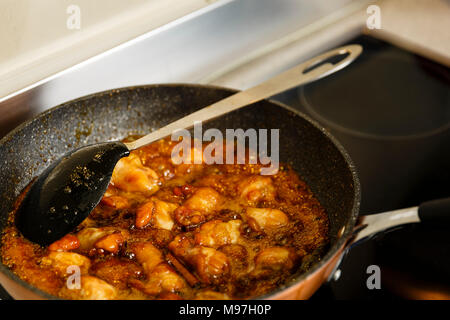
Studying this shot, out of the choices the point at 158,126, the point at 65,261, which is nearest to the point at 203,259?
the point at 65,261

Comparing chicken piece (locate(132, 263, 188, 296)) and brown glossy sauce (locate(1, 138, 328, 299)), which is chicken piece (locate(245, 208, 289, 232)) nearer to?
brown glossy sauce (locate(1, 138, 328, 299))

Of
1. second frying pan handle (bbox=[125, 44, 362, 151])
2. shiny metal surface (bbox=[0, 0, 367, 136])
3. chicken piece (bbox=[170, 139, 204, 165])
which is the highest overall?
shiny metal surface (bbox=[0, 0, 367, 136])

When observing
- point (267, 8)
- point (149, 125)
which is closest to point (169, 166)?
point (149, 125)

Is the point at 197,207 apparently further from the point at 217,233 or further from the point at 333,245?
the point at 333,245

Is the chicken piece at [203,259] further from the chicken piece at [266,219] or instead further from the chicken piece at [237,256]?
the chicken piece at [266,219]

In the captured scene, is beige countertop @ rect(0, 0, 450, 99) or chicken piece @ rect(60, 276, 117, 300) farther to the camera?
beige countertop @ rect(0, 0, 450, 99)

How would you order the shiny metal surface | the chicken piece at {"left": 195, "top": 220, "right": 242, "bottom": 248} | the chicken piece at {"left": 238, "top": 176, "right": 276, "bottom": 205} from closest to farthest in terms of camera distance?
the chicken piece at {"left": 195, "top": 220, "right": 242, "bottom": 248} → the chicken piece at {"left": 238, "top": 176, "right": 276, "bottom": 205} → the shiny metal surface

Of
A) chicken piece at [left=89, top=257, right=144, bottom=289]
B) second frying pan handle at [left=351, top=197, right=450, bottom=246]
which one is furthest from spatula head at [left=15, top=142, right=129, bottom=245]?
second frying pan handle at [left=351, top=197, right=450, bottom=246]
